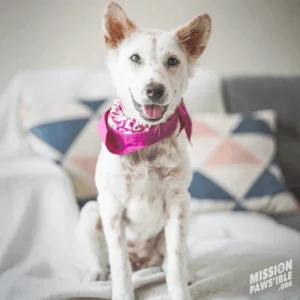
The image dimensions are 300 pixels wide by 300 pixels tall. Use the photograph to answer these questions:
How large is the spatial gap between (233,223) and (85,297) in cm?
61

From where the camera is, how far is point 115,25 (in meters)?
0.72

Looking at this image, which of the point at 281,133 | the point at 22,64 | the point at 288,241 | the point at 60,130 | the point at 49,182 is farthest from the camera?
the point at 281,133

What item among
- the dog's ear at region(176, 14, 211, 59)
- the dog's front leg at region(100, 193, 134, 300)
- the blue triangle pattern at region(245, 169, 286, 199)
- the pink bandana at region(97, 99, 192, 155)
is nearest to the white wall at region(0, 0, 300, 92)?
the dog's ear at region(176, 14, 211, 59)

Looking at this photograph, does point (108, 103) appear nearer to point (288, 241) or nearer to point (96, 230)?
point (96, 230)

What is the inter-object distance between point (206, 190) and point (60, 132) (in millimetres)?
531

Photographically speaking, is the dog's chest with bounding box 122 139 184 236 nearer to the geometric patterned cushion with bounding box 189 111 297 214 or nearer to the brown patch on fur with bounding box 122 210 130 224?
the brown patch on fur with bounding box 122 210 130 224

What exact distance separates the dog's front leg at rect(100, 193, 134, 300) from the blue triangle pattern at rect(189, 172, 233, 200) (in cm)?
52

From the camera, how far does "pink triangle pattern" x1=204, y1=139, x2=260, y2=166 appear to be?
1.34 m

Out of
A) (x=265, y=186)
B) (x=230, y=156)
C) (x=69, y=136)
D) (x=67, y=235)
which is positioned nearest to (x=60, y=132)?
(x=69, y=136)

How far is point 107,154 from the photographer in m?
0.79

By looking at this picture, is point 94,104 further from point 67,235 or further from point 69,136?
point 67,235

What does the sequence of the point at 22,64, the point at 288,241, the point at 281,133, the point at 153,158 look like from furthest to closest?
the point at 281,133 → the point at 288,241 → the point at 22,64 → the point at 153,158

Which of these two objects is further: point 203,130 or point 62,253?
point 203,130

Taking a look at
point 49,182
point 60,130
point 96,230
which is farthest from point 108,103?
point 96,230
